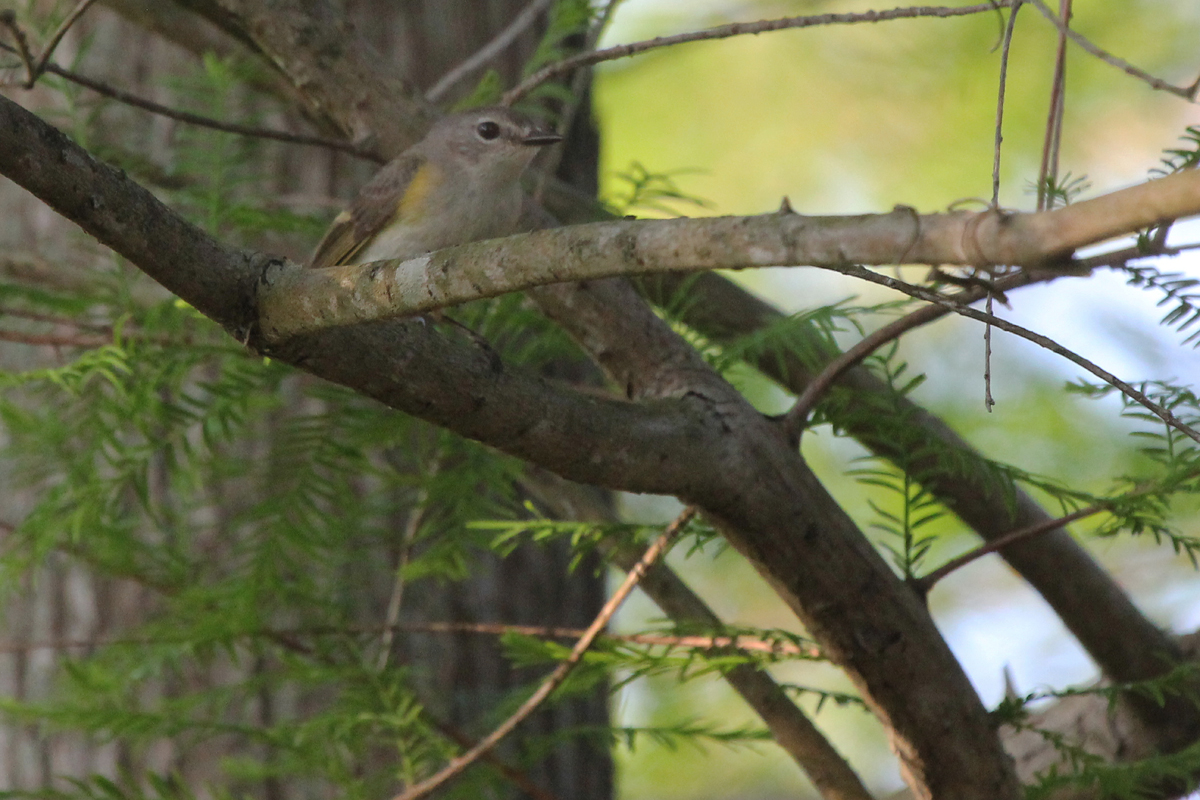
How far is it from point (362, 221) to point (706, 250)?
2.41 m

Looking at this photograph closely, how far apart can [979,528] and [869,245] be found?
7.09 feet

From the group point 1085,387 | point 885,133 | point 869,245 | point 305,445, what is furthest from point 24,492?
point 885,133

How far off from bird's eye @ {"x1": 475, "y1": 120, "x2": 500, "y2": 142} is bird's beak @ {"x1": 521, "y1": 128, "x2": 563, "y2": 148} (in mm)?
98

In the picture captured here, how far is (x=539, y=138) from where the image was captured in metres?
3.60

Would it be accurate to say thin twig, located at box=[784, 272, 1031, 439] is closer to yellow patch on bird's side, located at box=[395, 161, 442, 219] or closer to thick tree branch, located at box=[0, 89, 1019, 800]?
thick tree branch, located at box=[0, 89, 1019, 800]

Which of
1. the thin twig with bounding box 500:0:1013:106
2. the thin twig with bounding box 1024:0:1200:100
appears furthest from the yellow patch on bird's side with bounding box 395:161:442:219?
the thin twig with bounding box 1024:0:1200:100

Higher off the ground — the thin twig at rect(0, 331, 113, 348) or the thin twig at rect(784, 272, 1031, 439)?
the thin twig at rect(0, 331, 113, 348)

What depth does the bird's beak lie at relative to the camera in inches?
141

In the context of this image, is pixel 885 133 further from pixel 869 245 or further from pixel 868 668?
pixel 869 245

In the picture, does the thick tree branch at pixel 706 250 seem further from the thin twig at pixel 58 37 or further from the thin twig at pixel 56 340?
the thin twig at pixel 56 340

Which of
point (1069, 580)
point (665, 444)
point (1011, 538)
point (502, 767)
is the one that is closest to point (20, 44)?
point (665, 444)

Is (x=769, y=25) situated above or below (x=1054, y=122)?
above

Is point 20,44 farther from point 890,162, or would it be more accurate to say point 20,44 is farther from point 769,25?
point 890,162

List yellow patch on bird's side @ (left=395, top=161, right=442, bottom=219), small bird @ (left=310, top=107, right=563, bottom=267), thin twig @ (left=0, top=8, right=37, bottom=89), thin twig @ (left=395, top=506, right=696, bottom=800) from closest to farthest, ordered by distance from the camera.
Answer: thin twig @ (left=0, top=8, right=37, bottom=89)
thin twig @ (left=395, top=506, right=696, bottom=800)
small bird @ (left=310, top=107, right=563, bottom=267)
yellow patch on bird's side @ (left=395, top=161, right=442, bottom=219)
